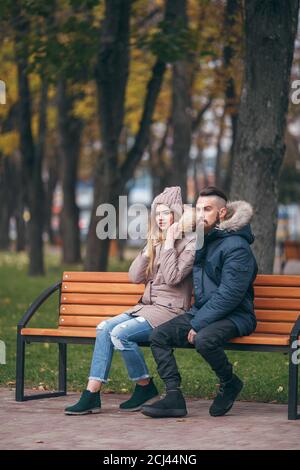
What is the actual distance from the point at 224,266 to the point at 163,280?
0.61 m

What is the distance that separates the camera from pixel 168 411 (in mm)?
8289

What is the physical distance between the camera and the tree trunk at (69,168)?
97.2 feet

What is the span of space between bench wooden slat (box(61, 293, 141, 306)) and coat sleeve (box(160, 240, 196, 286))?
747 millimetres

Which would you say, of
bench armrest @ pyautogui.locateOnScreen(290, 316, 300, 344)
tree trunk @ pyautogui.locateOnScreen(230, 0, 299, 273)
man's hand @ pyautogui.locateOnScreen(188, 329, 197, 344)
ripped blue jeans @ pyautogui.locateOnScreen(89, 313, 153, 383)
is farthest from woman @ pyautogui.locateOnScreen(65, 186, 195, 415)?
tree trunk @ pyautogui.locateOnScreen(230, 0, 299, 273)

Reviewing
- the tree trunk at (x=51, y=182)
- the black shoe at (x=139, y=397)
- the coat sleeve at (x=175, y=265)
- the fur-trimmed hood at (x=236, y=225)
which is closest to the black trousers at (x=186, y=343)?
the coat sleeve at (x=175, y=265)

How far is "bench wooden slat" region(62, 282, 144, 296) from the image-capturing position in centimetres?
930

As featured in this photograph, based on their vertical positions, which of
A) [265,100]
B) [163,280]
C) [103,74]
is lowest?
[163,280]

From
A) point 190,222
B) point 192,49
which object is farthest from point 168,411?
point 192,49

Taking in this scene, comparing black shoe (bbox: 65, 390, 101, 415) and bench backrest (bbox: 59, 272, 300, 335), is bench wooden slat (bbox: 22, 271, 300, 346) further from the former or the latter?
black shoe (bbox: 65, 390, 101, 415)

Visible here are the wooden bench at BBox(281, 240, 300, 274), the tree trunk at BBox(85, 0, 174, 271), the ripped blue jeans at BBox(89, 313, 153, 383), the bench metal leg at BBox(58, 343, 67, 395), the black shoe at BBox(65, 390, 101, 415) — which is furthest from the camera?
the wooden bench at BBox(281, 240, 300, 274)

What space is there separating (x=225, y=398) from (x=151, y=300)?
2.98 feet

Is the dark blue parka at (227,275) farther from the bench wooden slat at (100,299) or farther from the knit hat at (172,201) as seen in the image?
the bench wooden slat at (100,299)
